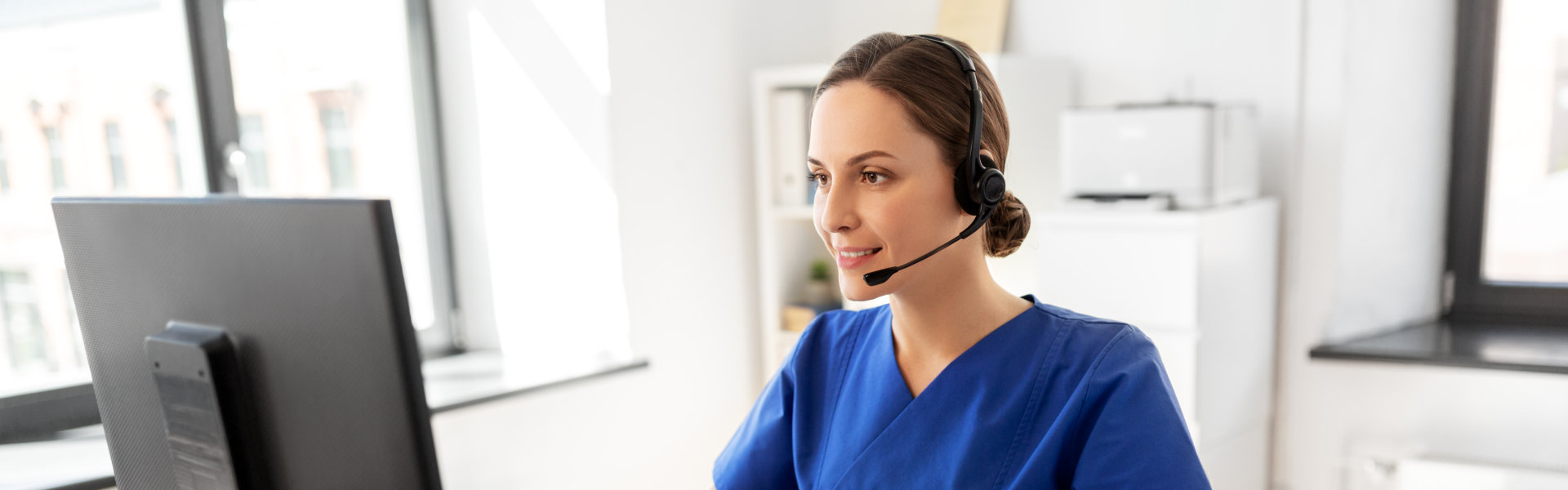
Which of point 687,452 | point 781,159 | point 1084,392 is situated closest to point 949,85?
point 1084,392

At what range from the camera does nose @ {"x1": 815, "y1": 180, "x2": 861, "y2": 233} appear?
3.25 feet

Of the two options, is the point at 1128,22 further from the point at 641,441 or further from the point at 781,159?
the point at 641,441

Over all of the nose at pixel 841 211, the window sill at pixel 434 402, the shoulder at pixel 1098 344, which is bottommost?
the window sill at pixel 434 402

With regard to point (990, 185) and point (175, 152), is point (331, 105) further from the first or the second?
point (990, 185)

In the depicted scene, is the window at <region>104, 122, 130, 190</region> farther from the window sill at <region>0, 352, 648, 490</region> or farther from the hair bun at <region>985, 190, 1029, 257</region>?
the hair bun at <region>985, 190, 1029, 257</region>

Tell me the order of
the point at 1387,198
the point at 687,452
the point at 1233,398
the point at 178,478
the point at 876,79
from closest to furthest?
the point at 178,478
the point at 876,79
the point at 1233,398
the point at 1387,198
the point at 687,452

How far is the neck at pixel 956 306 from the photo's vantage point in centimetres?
104

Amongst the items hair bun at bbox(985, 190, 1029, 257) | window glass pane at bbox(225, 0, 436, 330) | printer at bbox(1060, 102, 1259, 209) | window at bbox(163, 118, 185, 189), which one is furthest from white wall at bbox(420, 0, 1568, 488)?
hair bun at bbox(985, 190, 1029, 257)

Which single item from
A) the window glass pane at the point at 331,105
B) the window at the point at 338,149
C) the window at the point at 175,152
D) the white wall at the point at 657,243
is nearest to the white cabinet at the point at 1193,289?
the white wall at the point at 657,243

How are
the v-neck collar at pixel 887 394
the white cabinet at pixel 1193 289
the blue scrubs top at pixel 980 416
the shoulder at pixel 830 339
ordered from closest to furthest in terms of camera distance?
the blue scrubs top at pixel 980 416, the v-neck collar at pixel 887 394, the shoulder at pixel 830 339, the white cabinet at pixel 1193 289

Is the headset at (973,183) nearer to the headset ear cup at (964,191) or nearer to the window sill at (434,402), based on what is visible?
the headset ear cup at (964,191)

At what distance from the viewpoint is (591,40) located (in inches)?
92.5

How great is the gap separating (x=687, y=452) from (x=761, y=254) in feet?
1.79

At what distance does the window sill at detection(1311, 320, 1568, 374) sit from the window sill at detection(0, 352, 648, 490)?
1639 mm
